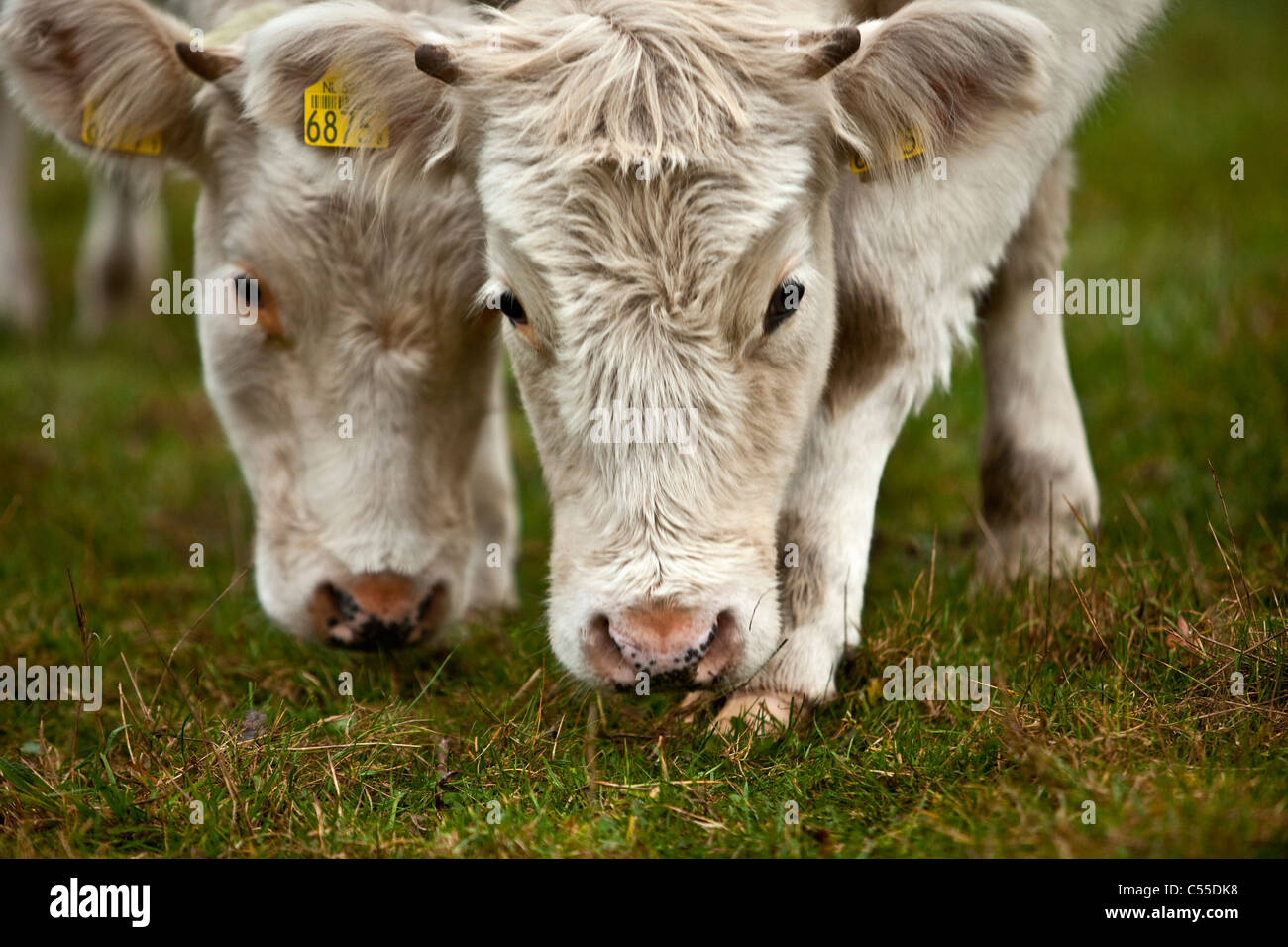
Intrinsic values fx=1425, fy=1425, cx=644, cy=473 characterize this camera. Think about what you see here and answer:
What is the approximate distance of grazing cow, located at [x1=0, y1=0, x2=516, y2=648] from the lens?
4121 millimetres

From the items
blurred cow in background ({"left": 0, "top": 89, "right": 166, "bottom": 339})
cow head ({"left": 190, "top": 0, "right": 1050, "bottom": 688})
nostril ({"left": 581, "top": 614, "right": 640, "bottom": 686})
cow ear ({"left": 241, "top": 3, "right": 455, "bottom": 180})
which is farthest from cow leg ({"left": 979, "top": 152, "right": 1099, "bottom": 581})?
blurred cow in background ({"left": 0, "top": 89, "right": 166, "bottom": 339})

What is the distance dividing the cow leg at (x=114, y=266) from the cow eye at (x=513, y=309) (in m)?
6.94

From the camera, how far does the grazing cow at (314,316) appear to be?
4121 millimetres

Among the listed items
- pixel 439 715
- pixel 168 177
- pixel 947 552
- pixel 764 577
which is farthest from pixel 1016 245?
pixel 168 177

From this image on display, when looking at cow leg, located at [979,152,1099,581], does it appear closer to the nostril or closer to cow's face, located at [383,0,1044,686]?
cow's face, located at [383,0,1044,686]

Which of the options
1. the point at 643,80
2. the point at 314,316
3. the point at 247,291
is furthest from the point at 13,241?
the point at 643,80

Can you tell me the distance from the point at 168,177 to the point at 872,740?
10.5ft

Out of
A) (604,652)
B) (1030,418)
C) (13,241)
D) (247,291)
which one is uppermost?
(13,241)

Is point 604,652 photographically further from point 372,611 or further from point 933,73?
point 933,73

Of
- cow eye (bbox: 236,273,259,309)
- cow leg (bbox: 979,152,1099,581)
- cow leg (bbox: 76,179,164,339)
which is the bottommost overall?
cow leg (bbox: 979,152,1099,581)

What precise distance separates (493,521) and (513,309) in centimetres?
194

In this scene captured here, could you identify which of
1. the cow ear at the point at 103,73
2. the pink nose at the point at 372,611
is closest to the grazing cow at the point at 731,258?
the pink nose at the point at 372,611

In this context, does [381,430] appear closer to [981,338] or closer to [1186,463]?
[981,338]

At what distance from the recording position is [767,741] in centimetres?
342
